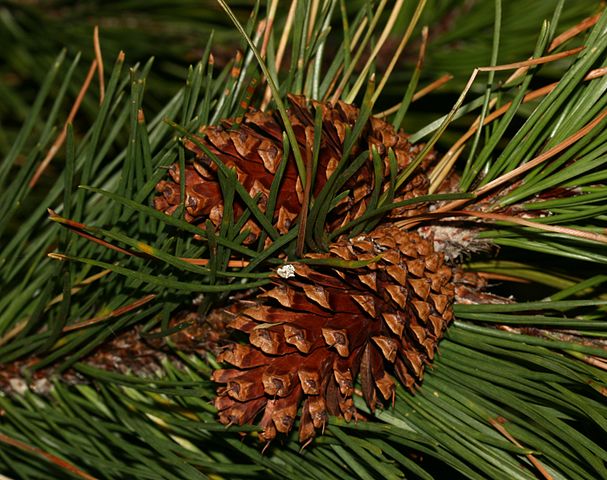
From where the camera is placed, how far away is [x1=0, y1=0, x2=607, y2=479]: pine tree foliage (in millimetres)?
472

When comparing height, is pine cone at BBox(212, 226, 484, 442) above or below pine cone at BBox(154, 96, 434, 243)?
below

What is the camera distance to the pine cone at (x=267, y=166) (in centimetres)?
48

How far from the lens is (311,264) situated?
46 centimetres

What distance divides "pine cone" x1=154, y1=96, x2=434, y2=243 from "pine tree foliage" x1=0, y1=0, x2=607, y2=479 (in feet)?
0.04

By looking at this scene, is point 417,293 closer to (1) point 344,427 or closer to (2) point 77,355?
(1) point 344,427

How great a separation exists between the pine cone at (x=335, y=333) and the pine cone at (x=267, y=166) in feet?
0.11

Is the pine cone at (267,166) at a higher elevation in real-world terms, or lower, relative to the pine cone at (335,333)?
higher

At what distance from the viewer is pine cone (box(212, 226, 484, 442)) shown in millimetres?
455

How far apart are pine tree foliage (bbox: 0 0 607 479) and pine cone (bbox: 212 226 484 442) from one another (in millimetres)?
19

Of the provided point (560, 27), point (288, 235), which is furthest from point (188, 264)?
point (560, 27)

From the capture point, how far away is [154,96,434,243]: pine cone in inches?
18.7

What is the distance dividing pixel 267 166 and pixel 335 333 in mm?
112

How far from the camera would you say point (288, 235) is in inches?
18.5

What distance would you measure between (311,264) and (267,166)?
2.7 inches
